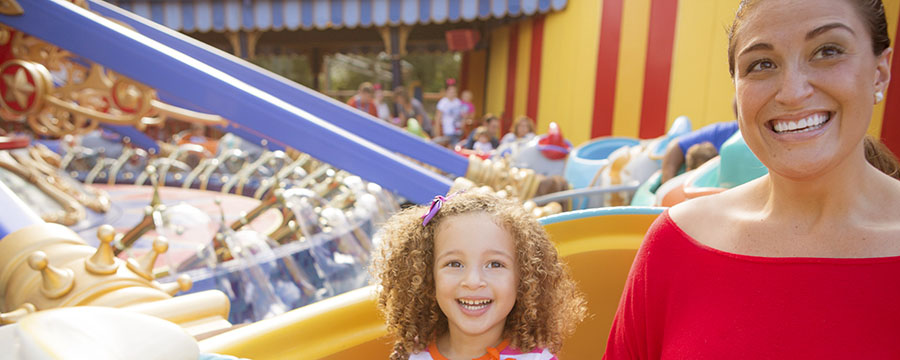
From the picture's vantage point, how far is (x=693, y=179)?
1.99 metres

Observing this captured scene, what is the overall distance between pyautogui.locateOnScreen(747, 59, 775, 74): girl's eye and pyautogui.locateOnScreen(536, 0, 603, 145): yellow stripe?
5118mm

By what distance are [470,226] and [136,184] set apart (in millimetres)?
3794

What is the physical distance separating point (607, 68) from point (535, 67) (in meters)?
1.68

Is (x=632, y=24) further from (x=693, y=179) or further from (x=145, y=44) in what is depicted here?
(x=145, y=44)

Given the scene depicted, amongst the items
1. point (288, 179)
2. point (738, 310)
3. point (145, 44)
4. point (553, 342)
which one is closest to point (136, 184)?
point (288, 179)

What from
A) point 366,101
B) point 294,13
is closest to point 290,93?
point 366,101

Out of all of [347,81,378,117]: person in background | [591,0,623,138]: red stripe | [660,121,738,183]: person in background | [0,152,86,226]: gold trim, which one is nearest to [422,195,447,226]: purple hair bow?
[660,121,738,183]: person in background

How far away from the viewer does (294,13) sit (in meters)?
7.22

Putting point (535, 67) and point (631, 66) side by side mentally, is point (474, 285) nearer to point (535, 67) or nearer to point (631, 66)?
point (631, 66)

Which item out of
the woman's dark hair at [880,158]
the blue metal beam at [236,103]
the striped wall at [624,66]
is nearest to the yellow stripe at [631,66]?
the striped wall at [624,66]

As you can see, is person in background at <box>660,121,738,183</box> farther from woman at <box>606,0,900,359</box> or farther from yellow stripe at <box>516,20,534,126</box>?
yellow stripe at <box>516,20,534,126</box>

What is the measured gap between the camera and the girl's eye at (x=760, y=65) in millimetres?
630

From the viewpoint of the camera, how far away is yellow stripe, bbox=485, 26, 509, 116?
26.9 feet

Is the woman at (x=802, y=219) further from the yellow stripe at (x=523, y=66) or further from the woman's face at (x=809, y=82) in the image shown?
the yellow stripe at (x=523, y=66)
